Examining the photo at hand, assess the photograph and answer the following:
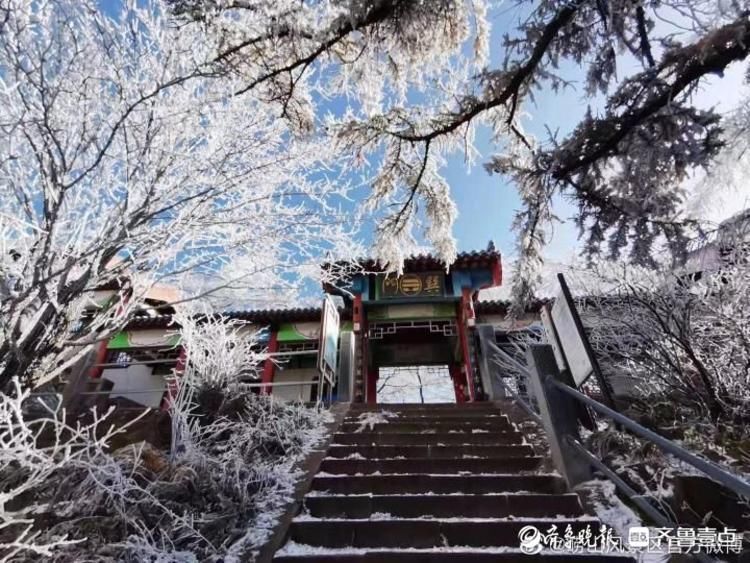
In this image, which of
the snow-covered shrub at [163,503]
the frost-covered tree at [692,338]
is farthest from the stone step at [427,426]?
the frost-covered tree at [692,338]

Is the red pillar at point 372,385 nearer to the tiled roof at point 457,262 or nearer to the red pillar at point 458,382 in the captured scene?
the red pillar at point 458,382

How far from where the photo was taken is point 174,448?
3.24m

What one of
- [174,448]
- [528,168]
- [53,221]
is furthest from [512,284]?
[53,221]

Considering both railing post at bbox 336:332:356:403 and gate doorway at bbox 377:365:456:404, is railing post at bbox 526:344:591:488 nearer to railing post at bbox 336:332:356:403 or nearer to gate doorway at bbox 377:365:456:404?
railing post at bbox 336:332:356:403

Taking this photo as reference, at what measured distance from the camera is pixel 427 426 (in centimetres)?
450

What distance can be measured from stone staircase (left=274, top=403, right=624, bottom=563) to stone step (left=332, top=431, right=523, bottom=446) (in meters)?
0.01

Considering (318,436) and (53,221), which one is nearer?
(53,221)

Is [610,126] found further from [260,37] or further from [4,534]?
[4,534]

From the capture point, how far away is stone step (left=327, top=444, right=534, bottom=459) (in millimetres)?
3605

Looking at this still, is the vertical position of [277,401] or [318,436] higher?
[277,401]

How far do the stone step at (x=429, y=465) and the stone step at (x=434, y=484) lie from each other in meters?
0.24

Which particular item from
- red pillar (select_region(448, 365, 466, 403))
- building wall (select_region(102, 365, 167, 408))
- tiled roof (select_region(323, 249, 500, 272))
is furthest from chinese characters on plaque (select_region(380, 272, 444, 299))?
building wall (select_region(102, 365, 167, 408))

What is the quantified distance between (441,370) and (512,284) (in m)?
7.63

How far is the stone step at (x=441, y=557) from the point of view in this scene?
2.17 metres
